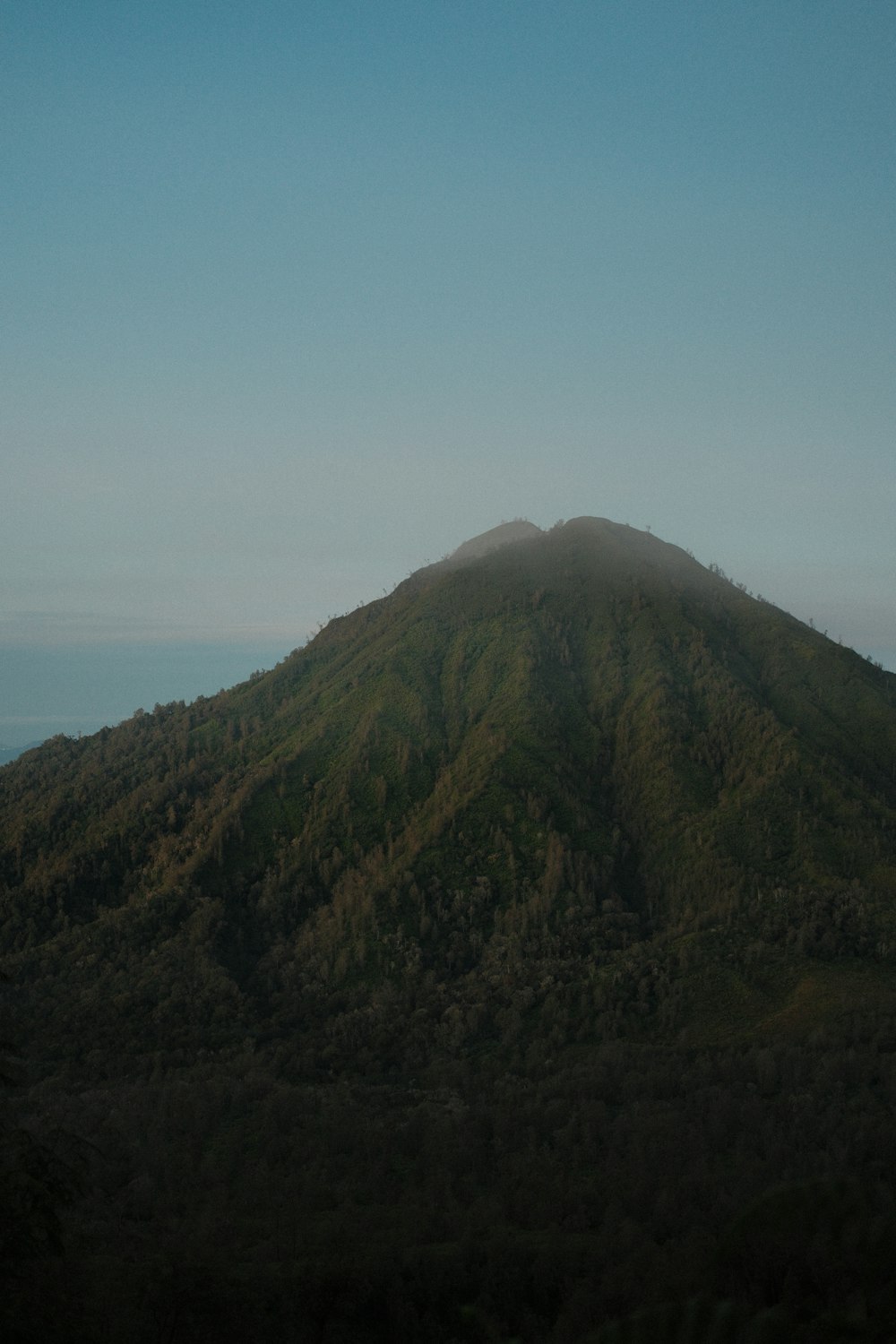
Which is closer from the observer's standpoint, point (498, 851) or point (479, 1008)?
point (479, 1008)

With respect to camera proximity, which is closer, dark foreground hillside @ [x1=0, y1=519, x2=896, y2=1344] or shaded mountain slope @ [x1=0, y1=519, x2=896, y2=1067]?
dark foreground hillside @ [x1=0, y1=519, x2=896, y2=1344]

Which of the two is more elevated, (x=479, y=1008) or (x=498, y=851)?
(x=498, y=851)

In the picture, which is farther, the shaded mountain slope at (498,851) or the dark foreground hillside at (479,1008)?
the shaded mountain slope at (498,851)
